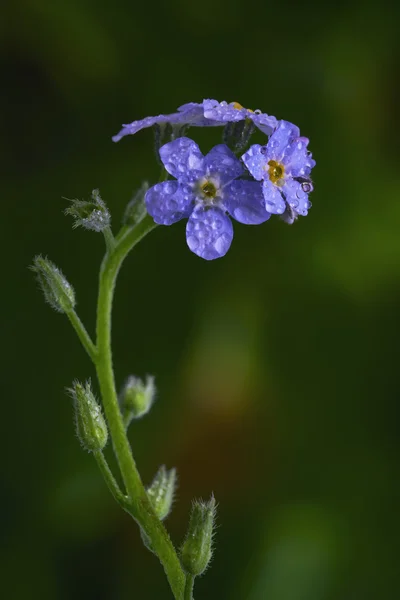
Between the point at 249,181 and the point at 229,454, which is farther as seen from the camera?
the point at 229,454

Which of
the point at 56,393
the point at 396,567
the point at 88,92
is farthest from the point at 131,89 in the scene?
the point at 396,567

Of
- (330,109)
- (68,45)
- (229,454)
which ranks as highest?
(68,45)

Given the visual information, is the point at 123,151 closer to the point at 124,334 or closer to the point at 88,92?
the point at 88,92

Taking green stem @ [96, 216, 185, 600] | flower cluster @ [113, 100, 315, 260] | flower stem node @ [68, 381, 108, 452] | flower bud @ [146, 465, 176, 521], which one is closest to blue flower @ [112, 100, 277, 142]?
flower cluster @ [113, 100, 315, 260]

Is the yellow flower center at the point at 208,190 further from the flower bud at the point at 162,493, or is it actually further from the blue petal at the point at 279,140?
the flower bud at the point at 162,493

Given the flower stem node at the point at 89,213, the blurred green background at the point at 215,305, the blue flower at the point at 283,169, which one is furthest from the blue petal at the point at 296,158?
the blurred green background at the point at 215,305

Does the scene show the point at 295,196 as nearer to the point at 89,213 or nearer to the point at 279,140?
the point at 279,140

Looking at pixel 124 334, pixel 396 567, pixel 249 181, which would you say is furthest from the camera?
pixel 124 334
